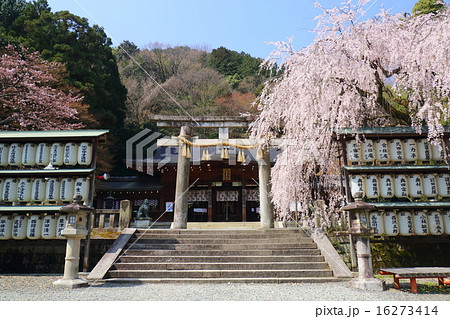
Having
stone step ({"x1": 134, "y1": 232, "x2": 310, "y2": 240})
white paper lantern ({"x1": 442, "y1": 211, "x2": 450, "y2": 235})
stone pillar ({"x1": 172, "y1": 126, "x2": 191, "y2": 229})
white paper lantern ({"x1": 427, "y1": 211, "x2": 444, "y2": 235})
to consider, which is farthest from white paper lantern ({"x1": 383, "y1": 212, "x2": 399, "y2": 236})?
stone pillar ({"x1": 172, "y1": 126, "x2": 191, "y2": 229})

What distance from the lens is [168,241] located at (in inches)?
327

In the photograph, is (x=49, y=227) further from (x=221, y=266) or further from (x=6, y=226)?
(x=221, y=266)

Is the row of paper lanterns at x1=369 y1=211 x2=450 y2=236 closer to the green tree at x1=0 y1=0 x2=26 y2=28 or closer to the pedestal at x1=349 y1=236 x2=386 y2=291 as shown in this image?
the pedestal at x1=349 y1=236 x2=386 y2=291

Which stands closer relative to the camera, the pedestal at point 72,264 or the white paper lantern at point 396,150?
the pedestal at point 72,264

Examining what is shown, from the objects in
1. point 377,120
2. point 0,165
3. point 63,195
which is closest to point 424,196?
point 377,120

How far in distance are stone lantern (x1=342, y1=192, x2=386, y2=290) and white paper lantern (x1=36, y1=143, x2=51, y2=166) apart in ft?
24.4

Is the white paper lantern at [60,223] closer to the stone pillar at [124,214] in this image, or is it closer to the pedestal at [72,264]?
the pedestal at [72,264]

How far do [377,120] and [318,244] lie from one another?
4.01 m

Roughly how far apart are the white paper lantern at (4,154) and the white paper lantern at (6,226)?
1.43 m

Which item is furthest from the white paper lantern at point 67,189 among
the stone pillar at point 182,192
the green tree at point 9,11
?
the green tree at point 9,11

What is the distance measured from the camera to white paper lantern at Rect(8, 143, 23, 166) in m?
7.91

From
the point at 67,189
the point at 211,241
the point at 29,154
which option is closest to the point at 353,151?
the point at 211,241

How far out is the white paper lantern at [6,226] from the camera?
7.44m

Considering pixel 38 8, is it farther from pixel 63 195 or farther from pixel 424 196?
pixel 424 196
